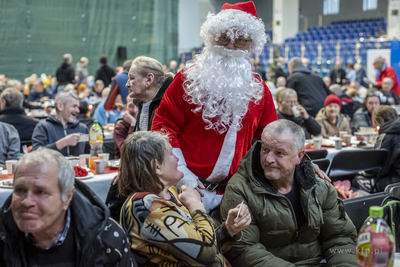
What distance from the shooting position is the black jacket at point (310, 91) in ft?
20.5

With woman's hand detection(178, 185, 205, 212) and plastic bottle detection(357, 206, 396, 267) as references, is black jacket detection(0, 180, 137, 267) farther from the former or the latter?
plastic bottle detection(357, 206, 396, 267)

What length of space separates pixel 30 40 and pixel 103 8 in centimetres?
275

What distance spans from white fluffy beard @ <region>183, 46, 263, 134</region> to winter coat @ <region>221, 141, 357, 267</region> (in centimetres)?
24

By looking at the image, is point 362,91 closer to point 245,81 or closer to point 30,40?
point 245,81

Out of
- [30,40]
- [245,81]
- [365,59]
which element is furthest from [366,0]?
[245,81]

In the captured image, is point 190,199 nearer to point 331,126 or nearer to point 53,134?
point 53,134

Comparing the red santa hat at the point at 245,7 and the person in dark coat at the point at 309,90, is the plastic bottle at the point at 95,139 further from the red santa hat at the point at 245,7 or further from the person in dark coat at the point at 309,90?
the person in dark coat at the point at 309,90

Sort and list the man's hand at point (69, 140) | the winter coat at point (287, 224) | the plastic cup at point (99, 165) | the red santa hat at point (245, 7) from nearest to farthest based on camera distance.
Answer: the winter coat at point (287, 224)
the red santa hat at point (245, 7)
the plastic cup at point (99, 165)
the man's hand at point (69, 140)

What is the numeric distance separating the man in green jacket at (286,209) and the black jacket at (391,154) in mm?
1921

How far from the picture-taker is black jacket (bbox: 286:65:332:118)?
6254 mm

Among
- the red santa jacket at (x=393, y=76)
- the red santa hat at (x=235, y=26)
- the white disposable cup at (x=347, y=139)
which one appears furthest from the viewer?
the red santa jacket at (x=393, y=76)

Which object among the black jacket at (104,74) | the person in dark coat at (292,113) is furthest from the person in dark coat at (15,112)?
the black jacket at (104,74)

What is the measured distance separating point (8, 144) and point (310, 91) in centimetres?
414

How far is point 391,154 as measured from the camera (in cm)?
392
